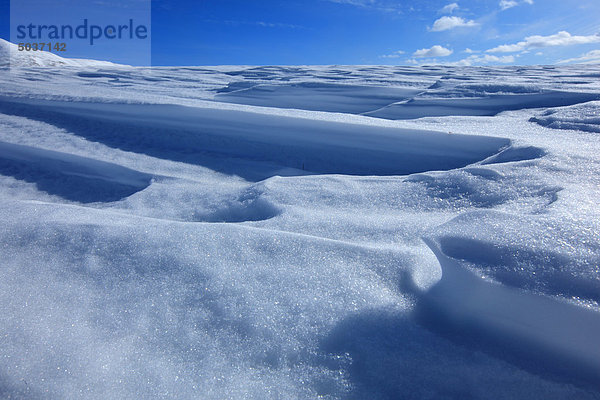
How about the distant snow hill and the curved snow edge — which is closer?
the curved snow edge

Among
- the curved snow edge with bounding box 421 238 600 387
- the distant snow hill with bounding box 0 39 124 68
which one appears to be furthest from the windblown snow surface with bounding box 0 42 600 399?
the distant snow hill with bounding box 0 39 124 68

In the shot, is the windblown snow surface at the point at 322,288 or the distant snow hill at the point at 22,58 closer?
the windblown snow surface at the point at 322,288

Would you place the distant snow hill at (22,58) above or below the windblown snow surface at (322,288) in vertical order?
above

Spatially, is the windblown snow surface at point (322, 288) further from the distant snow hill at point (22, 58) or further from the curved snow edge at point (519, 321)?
the distant snow hill at point (22, 58)

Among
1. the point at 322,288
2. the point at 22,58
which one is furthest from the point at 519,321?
the point at 22,58

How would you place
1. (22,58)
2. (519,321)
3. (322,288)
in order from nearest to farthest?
A: (519,321)
(322,288)
(22,58)

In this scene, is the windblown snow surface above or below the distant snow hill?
below

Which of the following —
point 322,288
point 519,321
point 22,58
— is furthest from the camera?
point 22,58

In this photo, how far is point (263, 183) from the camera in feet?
4.12

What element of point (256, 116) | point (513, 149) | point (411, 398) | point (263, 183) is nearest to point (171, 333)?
point (411, 398)

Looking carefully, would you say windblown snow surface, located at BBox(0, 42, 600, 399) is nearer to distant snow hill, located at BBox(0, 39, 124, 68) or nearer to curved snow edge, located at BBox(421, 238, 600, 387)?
curved snow edge, located at BBox(421, 238, 600, 387)

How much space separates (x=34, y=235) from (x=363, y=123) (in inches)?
55.8

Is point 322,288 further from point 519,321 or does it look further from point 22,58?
point 22,58

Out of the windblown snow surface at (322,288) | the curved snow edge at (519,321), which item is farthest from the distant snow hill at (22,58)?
the curved snow edge at (519,321)
